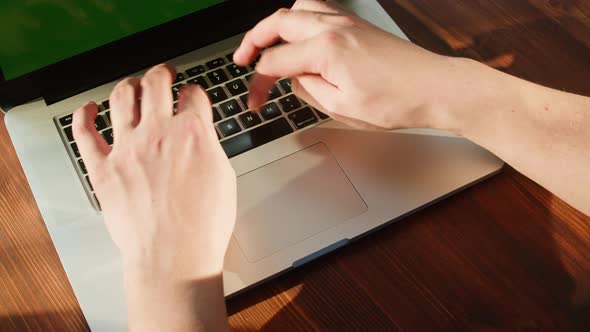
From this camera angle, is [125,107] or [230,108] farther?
[230,108]

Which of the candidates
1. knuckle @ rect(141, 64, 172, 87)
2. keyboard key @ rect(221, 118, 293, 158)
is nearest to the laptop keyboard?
keyboard key @ rect(221, 118, 293, 158)

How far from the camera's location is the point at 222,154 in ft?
1.84

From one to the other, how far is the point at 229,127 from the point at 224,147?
2cm

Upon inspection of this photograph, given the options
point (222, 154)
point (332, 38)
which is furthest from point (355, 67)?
point (222, 154)

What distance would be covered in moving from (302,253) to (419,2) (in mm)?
402

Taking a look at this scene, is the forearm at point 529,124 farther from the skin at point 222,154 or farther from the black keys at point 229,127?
the black keys at point 229,127

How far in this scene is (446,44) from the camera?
0.76 metres

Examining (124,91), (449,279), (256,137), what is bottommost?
(449,279)

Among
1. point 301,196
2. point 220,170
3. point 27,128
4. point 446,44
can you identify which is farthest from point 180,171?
point 446,44

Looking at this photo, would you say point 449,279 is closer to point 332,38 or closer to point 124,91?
point 332,38

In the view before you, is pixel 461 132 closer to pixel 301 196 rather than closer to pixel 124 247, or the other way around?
pixel 301 196

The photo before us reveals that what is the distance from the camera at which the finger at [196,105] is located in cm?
56

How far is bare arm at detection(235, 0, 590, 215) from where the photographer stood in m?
0.53

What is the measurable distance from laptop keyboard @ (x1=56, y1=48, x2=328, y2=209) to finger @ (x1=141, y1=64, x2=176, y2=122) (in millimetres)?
102
